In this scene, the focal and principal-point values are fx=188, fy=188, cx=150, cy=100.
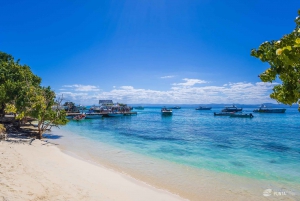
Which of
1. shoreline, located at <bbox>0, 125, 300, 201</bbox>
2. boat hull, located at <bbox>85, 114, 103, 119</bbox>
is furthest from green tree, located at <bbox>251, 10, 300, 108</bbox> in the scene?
boat hull, located at <bbox>85, 114, 103, 119</bbox>

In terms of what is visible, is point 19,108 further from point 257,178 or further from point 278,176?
point 278,176

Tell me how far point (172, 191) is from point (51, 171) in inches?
224

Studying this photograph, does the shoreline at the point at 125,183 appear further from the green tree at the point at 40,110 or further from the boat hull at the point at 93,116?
the boat hull at the point at 93,116

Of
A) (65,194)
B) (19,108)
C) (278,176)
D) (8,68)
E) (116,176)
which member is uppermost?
(8,68)

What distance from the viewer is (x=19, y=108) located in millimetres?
17703

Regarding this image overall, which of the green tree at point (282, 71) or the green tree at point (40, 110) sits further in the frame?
the green tree at point (40, 110)

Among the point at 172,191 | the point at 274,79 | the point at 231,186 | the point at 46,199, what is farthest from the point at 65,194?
the point at 231,186

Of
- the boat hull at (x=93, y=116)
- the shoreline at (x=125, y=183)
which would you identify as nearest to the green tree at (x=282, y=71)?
the shoreline at (x=125, y=183)

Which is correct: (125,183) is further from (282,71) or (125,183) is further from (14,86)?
(14,86)

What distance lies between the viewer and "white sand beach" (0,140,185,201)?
20.0 feet

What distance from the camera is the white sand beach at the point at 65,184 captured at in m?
6.11

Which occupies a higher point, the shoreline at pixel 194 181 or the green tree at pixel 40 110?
the green tree at pixel 40 110

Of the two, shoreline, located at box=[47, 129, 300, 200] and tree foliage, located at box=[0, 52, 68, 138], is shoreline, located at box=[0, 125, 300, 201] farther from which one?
tree foliage, located at box=[0, 52, 68, 138]

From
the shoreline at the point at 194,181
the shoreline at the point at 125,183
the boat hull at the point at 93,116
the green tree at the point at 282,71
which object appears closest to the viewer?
the green tree at the point at 282,71
